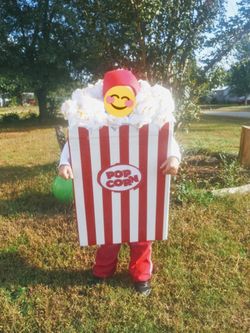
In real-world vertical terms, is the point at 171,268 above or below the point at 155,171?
below

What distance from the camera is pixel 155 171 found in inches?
86.7

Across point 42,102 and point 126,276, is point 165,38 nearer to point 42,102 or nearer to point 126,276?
point 126,276

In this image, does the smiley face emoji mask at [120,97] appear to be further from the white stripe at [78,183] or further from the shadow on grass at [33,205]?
the shadow on grass at [33,205]

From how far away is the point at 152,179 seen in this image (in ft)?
7.31

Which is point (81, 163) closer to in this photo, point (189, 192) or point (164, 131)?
point (164, 131)

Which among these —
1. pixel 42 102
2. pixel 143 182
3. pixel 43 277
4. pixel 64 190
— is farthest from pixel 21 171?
pixel 42 102

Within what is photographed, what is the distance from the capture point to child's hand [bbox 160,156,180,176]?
2.13 m

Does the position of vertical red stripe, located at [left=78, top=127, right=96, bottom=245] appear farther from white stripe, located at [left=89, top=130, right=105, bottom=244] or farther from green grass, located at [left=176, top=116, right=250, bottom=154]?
green grass, located at [left=176, top=116, right=250, bottom=154]

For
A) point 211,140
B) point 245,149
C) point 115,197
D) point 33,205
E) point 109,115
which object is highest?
point 109,115

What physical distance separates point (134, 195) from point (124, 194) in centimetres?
6

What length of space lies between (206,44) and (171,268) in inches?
122

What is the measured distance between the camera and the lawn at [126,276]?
221 centimetres

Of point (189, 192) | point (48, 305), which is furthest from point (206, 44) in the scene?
point (48, 305)

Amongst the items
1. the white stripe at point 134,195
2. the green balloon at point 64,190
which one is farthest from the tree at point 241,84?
the white stripe at point 134,195
